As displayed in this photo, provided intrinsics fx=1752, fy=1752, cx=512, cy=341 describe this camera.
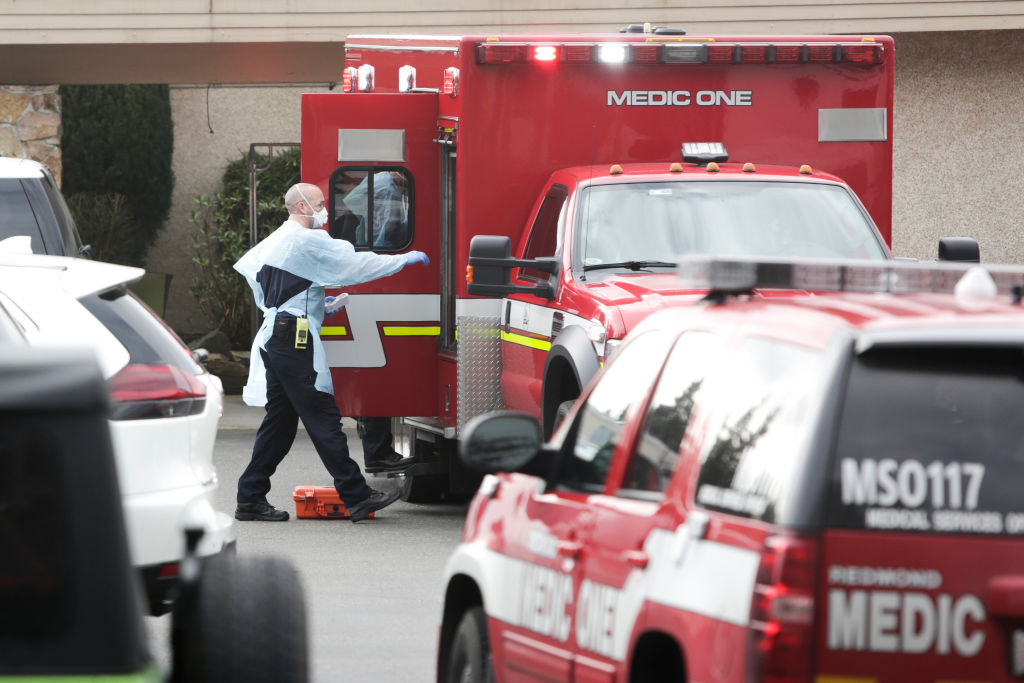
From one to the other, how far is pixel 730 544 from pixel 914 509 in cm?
42

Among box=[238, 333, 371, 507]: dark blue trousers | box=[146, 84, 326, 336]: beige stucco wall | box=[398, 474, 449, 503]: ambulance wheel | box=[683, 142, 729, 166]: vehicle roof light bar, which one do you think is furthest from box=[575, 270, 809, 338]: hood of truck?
box=[146, 84, 326, 336]: beige stucco wall

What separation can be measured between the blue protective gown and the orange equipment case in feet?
2.43

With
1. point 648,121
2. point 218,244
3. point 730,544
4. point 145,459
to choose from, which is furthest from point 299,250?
point 218,244

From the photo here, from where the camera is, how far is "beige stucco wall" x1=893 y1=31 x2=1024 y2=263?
17469 millimetres

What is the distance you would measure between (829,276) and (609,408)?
95 cm

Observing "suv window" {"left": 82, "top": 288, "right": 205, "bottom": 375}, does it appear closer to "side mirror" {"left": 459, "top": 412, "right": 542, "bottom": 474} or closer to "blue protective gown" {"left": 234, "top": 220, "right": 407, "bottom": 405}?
"side mirror" {"left": 459, "top": 412, "right": 542, "bottom": 474}

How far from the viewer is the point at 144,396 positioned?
6.52m

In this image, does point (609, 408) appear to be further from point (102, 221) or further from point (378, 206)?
point (102, 221)

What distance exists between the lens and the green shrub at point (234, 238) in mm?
21859

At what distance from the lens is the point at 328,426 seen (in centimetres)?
1108

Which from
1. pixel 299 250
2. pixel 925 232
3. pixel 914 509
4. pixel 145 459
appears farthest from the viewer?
pixel 925 232

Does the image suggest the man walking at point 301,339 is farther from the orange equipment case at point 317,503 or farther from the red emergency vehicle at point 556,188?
the red emergency vehicle at point 556,188

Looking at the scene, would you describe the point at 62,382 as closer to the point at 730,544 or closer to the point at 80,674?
the point at 80,674

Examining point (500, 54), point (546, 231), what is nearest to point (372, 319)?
point (546, 231)
